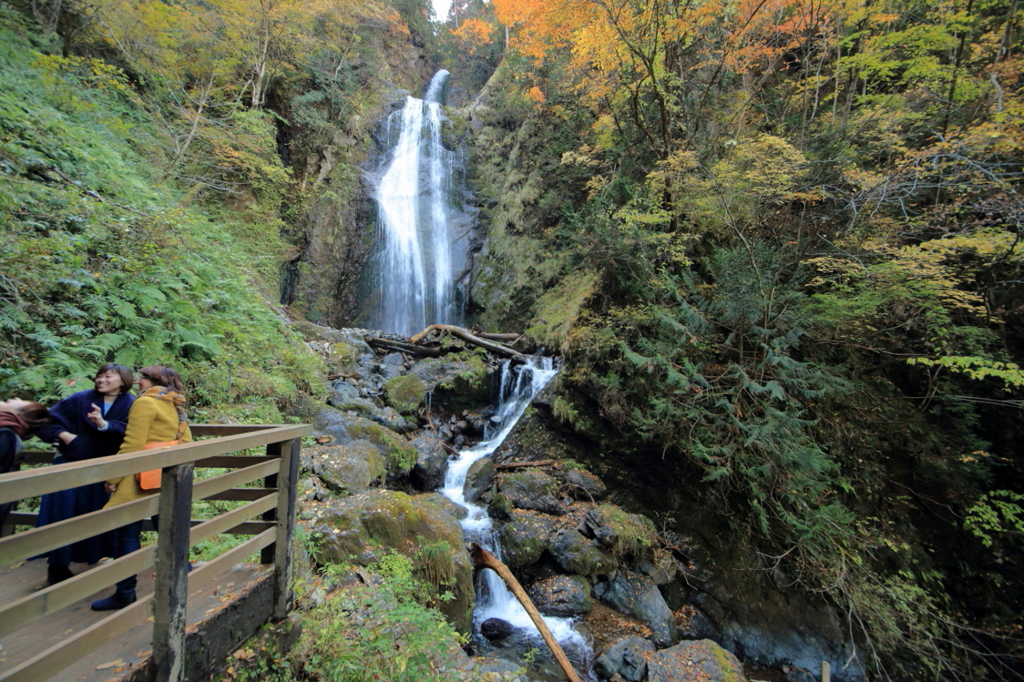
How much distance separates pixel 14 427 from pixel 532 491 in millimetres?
6649

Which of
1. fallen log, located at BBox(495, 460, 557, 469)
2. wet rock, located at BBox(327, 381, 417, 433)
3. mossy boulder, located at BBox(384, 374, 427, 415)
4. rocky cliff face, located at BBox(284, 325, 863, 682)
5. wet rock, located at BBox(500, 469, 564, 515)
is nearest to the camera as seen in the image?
rocky cliff face, located at BBox(284, 325, 863, 682)

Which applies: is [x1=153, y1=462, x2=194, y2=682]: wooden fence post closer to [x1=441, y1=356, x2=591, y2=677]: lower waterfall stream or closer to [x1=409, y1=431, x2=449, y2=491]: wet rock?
[x1=441, y1=356, x2=591, y2=677]: lower waterfall stream

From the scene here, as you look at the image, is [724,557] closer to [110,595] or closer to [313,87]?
[110,595]

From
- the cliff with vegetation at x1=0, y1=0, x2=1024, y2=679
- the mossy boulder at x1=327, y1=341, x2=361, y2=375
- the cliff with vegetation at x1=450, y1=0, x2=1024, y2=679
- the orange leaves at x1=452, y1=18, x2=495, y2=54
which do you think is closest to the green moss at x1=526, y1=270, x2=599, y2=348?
the cliff with vegetation at x1=0, y1=0, x2=1024, y2=679

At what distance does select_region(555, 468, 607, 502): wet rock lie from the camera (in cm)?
806

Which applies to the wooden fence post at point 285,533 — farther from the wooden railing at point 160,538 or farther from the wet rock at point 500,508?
the wet rock at point 500,508

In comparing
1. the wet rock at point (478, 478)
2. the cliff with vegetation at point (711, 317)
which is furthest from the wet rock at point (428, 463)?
the wet rock at point (478, 478)

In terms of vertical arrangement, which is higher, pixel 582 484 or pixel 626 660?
pixel 582 484

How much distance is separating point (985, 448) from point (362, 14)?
21.0m

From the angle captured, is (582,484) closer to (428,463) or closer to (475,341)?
(428,463)

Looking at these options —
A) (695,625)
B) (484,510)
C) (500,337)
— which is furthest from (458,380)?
(695,625)

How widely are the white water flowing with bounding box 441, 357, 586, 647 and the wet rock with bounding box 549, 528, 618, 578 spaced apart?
73cm

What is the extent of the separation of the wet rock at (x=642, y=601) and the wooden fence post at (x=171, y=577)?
587 centimetres

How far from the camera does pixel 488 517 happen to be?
733 cm
